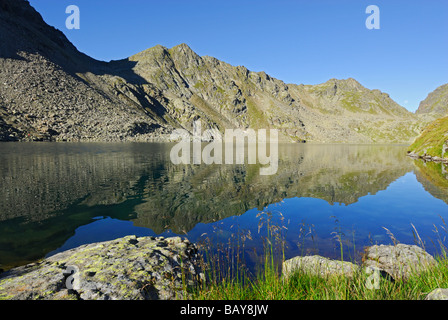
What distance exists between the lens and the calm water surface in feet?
45.7

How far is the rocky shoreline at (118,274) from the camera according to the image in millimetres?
6199

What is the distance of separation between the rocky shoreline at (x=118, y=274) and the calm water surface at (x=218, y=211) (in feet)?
5.85

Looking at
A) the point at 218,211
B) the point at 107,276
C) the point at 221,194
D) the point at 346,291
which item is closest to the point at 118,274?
the point at 107,276

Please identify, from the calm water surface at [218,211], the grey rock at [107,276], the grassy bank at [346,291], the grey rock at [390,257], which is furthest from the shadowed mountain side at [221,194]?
the grey rock at [390,257]

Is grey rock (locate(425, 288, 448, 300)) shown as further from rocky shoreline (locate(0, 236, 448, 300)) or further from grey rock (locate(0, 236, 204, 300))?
grey rock (locate(0, 236, 204, 300))

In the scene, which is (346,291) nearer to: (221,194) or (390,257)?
(390,257)

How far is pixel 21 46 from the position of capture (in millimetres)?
142250

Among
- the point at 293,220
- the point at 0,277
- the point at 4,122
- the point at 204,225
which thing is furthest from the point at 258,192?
the point at 4,122

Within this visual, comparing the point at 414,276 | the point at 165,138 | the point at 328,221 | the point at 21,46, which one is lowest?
the point at 328,221

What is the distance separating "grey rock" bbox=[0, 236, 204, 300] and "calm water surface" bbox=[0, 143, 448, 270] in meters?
1.96

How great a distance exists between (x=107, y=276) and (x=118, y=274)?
0.32m

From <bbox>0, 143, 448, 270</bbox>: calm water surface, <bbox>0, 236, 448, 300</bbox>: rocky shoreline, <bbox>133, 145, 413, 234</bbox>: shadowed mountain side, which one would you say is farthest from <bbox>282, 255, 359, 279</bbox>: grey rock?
<bbox>133, 145, 413, 234</bbox>: shadowed mountain side

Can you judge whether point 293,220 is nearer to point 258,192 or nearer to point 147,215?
point 258,192

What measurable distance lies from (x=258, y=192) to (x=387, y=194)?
16159 mm
